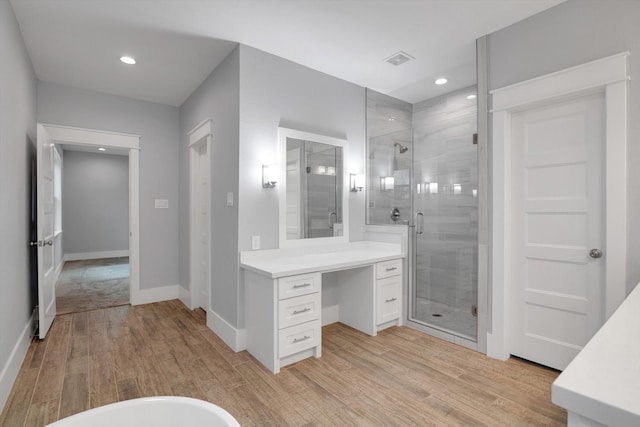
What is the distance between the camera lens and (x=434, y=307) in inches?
142

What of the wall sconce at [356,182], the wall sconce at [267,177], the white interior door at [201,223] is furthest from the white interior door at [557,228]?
the white interior door at [201,223]

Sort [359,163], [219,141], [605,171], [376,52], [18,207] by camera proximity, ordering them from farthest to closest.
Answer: [359,163]
[219,141]
[376,52]
[18,207]
[605,171]

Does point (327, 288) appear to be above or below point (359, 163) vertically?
below

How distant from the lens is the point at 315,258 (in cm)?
315

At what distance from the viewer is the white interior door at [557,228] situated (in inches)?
88.7

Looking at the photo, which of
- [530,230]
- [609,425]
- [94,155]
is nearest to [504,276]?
[530,230]

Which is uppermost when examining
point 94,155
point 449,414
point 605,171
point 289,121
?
point 94,155

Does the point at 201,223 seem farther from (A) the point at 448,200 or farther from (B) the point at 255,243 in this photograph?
(A) the point at 448,200

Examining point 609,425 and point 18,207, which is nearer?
point 609,425

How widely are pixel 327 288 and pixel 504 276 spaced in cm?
170

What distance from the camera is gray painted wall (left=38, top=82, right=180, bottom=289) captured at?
3.93 m

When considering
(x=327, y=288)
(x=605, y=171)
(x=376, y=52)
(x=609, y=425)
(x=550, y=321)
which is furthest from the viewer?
(x=327, y=288)

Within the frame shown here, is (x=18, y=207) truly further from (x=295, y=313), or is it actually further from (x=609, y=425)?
(x=609, y=425)

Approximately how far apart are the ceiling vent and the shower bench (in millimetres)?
1877
